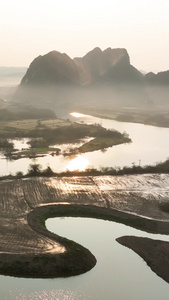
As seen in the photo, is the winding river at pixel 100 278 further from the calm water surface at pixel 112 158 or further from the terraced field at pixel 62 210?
the calm water surface at pixel 112 158

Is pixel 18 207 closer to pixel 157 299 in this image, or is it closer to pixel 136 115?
pixel 157 299

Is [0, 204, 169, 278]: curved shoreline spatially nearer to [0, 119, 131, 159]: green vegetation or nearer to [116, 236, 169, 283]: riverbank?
[116, 236, 169, 283]: riverbank

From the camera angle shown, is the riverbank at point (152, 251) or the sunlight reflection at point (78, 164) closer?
the riverbank at point (152, 251)

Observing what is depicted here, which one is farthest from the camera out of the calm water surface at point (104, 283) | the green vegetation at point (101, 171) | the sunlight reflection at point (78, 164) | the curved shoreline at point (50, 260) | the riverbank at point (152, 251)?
the sunlight reflection at point (78, 164)

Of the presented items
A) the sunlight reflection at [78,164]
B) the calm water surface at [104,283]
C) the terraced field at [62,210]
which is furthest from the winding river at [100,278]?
the sunlight reflection at [78,164]

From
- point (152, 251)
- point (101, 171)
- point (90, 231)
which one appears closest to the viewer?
point (152, 251)

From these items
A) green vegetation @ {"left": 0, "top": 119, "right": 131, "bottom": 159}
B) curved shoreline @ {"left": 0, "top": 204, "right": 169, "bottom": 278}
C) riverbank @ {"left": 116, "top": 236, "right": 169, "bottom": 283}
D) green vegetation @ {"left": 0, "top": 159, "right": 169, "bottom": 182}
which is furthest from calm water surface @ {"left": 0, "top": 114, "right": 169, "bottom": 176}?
Answer: riverbank @ {"left": 116, "top": 236, "right": 169, "bottom": 283}

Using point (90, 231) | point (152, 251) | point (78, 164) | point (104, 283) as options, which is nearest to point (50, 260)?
point (104, 283)

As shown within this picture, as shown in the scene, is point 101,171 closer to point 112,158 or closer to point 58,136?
point 112,158
